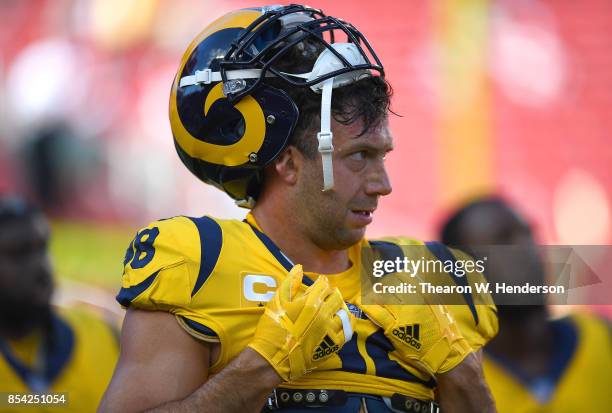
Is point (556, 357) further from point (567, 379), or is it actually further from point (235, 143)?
point (235, 143)

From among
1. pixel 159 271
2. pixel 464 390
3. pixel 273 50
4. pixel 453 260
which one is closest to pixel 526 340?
pixel 453 260

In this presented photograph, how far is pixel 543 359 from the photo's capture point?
4289mm

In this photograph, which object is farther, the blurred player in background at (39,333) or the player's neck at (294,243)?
the blurred player in background at (39,333)

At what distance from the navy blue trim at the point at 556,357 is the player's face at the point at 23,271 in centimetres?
205

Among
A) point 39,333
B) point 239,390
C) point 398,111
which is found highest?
point 398,111

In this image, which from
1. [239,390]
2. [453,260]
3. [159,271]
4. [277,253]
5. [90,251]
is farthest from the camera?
[90,251]

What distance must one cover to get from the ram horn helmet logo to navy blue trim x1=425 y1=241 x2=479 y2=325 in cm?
57

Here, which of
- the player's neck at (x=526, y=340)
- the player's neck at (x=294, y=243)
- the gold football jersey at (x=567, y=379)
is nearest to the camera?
the player's neck at (x=294, y=243)

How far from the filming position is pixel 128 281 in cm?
236

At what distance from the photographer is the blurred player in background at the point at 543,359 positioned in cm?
414

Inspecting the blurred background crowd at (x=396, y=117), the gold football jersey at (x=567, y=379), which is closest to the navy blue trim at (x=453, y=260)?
the gold football jersey at (x=567, y=379)

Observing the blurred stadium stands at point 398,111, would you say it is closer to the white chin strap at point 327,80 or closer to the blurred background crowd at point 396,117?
the blurred background crowd at point 396,117

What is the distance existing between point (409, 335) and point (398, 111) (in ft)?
18.5

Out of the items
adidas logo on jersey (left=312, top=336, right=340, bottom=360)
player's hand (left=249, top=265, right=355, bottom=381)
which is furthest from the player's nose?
adidas logo on jersey (left=312, top=336, right=340, bottom=360)
